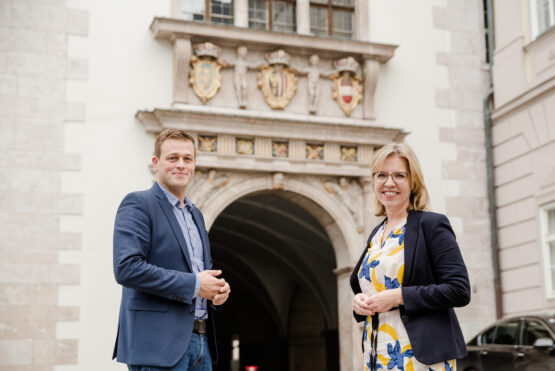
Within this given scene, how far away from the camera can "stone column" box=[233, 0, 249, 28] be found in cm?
1184

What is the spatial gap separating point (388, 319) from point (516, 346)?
716 centimetres

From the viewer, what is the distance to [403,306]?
321cm

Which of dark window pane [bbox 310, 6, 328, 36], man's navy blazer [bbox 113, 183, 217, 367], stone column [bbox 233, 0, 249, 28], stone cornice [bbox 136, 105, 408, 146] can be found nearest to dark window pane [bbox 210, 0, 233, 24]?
stone column [bbox 233, 0, 249, 28]

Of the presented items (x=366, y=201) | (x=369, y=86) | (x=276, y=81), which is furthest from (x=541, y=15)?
(x=276, y=81)

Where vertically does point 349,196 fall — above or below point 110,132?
below

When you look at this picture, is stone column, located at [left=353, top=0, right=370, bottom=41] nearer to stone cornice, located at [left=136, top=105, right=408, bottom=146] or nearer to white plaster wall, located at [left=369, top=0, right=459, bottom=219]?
white plaster wall, located at [left=369, top=0, right=459, bottom=219]

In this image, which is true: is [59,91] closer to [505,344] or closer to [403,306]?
[505,344]

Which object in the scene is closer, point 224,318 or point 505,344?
point 505,344

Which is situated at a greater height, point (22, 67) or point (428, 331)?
point (22, 67)

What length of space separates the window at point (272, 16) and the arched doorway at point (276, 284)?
129 inches

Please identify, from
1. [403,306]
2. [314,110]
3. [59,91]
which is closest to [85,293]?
[59,91]

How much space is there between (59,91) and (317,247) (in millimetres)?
7630

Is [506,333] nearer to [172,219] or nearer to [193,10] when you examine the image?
[193,10]

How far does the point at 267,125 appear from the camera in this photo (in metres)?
11.5
